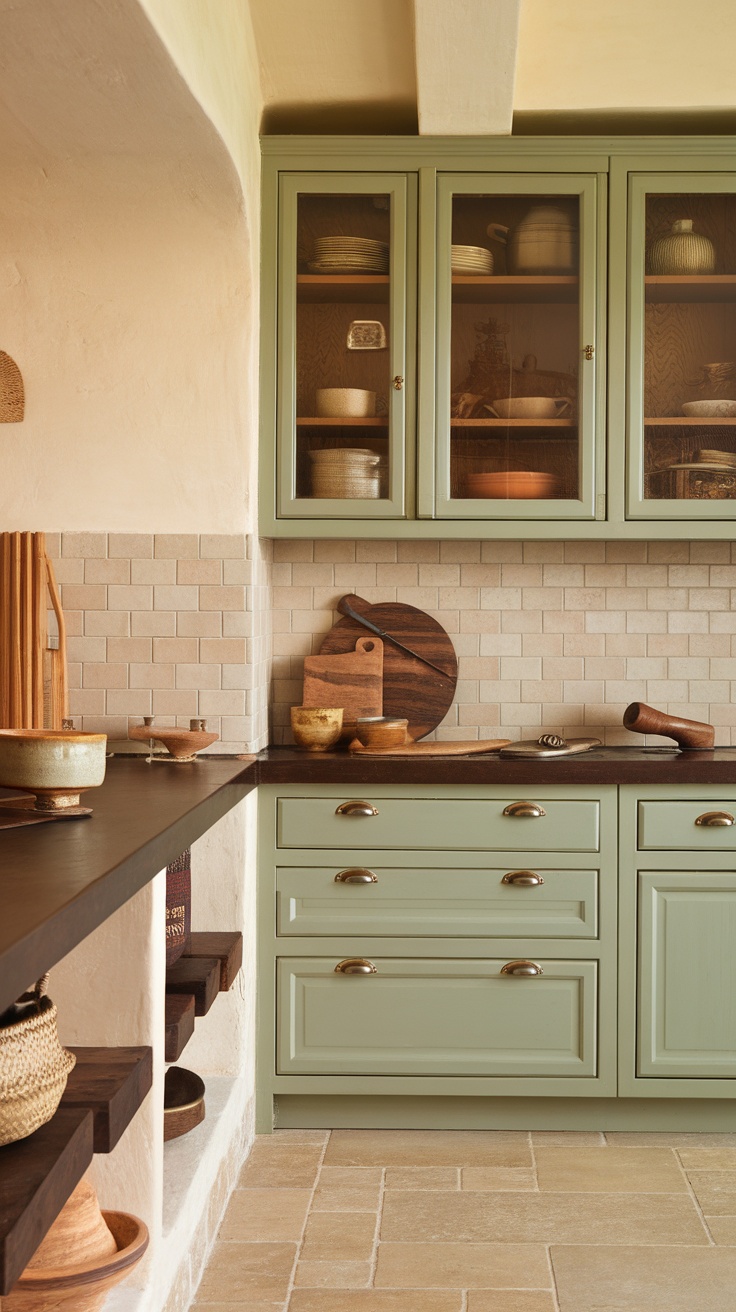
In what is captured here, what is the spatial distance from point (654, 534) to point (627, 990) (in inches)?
50.5

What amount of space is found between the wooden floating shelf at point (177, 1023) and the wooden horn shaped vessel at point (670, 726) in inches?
64.5

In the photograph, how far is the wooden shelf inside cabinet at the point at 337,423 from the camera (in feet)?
11.2

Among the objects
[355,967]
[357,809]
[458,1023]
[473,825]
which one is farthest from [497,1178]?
[357,809]

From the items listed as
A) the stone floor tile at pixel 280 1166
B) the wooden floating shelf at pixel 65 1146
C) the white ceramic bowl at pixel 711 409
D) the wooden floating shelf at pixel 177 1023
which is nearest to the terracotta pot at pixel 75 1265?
the wooden floating shelf at pixel 65 1146

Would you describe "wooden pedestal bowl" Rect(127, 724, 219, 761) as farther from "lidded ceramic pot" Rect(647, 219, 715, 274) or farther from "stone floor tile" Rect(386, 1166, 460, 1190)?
"lidded ceramic pot" Rect(647, 219, 715, 274)

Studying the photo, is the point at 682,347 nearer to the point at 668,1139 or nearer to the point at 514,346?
the point at 514,346

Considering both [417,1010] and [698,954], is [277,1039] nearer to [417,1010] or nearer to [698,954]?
[417,1010]

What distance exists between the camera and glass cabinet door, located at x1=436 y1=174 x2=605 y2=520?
3424mm

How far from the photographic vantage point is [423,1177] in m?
2.95

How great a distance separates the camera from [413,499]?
3.44m

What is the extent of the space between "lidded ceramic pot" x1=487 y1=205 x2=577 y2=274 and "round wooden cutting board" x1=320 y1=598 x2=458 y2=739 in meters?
1.09

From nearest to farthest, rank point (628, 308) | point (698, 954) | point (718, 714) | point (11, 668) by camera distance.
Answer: point (11, 668) → point (698, 954) → point (628, 308) → point (718, 714)

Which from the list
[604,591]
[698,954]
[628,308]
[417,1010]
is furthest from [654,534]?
[417,1010]

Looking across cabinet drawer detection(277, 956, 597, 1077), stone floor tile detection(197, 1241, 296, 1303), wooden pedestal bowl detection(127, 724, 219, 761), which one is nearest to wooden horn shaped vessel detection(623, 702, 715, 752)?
cabinet drawer detection(277, 956, 597, 1077)
